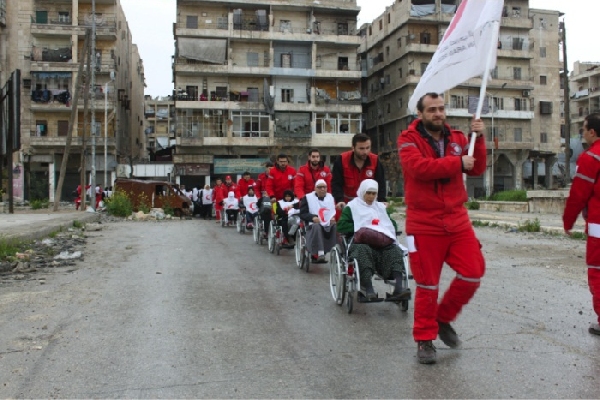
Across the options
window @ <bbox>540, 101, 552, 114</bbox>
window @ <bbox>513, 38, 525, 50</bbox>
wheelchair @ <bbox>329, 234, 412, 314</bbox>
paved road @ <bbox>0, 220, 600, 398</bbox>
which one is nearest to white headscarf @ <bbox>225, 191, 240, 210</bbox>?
paved road @ <bbox>0, 220, 600, 398</bbox>

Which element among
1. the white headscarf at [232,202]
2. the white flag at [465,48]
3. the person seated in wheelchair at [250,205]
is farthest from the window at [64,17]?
the white flag at [465,48]

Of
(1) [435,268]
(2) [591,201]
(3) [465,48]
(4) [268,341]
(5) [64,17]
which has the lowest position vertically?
(4) [268,341]

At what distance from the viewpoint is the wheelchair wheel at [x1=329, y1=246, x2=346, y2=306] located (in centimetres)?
640

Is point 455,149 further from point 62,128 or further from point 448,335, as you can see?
point 62,128

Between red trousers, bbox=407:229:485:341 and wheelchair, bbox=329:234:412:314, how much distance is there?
1.39 meters

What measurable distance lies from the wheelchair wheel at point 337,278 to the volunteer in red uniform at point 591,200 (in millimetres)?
2281

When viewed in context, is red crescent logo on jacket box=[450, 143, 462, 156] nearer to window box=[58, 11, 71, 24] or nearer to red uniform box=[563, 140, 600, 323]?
red uniform box=[563, 140, 600, 323]

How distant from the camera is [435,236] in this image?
4418mm

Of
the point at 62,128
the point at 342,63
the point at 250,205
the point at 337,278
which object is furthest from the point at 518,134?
the point at 337,278

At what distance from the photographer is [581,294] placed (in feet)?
23.2

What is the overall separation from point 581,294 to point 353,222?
9.50 ft

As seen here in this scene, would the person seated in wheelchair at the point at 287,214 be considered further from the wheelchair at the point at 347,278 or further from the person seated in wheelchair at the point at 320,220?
the wheelchair at the point at 347,278

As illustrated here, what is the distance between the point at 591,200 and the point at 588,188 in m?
0.11

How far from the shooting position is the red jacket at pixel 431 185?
171 inches
